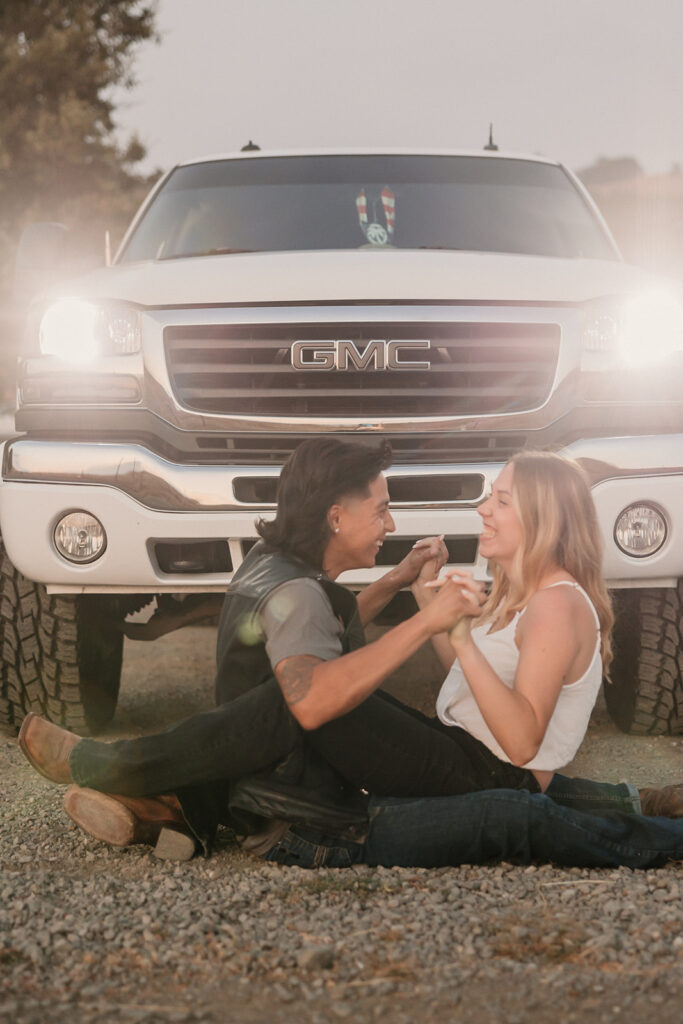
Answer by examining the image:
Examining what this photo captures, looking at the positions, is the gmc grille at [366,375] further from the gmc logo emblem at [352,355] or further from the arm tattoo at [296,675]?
the arm tattoo at [296,675]

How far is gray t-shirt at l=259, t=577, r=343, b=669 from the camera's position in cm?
325

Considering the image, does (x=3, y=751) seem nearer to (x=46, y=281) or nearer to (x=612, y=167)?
(x=46, y=281)

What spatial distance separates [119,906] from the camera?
3064mm

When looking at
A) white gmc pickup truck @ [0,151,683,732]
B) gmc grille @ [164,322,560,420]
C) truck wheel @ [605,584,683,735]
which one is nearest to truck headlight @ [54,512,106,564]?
white gmc pickup truck @ [0,151,683,732]

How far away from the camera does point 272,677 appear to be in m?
3.42

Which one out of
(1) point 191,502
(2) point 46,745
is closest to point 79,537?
(1) point 191,502

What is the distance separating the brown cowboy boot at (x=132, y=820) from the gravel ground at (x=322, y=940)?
61mm

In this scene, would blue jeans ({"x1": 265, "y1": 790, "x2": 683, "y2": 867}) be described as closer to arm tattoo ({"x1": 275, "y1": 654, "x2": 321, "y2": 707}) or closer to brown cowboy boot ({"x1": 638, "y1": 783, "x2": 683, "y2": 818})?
brown cowboy boot ({"x1": 638, "y1": 783, "x2": 683, "y2": 818})

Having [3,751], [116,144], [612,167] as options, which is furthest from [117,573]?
[612,167]

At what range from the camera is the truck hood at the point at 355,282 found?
4.27 metres

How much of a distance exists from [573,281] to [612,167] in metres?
112

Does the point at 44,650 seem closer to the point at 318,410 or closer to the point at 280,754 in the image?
the point at 318,410

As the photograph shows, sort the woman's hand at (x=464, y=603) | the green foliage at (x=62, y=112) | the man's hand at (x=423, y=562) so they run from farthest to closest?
the green foliage at (x=62, y=112)
the man's hand at (x=423, y=562)
the woman's hand at (x=464, y=603)

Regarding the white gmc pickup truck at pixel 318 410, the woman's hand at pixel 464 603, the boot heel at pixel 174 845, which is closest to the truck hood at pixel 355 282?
the white gmc pickup truck at pixel 318 410
